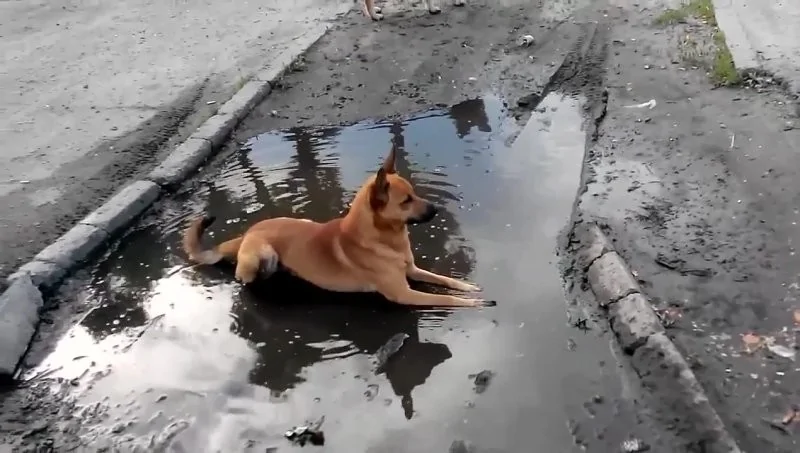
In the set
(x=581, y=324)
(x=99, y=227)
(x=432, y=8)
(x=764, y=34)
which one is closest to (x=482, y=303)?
(x=581, y=324)

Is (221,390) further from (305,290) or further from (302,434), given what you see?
(305,290)

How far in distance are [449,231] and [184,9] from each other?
8.26m

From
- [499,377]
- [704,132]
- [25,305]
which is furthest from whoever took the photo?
[704,132]

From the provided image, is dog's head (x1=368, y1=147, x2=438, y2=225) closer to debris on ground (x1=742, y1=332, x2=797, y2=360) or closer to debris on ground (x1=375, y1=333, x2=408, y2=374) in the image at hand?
debris on ground (x1=375, y1=333, x2=408, y2=374)

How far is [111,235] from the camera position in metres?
5.64

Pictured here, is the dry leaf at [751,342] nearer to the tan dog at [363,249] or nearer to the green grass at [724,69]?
the tan dog at [363,249]

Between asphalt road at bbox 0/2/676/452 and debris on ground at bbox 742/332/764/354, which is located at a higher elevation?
debris on ground at bbox 742/332/764/354

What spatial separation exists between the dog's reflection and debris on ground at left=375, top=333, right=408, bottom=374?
26mm

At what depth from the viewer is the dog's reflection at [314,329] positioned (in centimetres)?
412

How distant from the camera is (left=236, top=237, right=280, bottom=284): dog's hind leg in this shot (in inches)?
187

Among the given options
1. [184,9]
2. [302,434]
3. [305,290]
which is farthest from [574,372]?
[184,9]

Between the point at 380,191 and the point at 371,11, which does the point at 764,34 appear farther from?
the point at 380,191

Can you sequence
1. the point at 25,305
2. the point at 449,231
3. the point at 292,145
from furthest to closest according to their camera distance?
the point at 292,145, the point at 449,231, the point at 25,305

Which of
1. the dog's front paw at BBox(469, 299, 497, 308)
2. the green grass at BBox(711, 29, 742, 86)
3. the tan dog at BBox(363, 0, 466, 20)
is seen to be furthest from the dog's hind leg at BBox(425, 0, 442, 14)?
the dog's front paw at BBox(469, 299, 497, 308)
